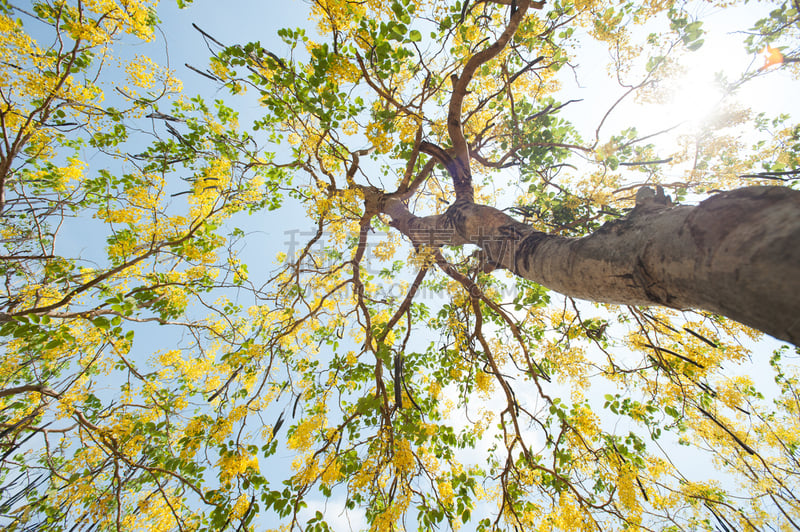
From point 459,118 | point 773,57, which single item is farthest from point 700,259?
point 773,57

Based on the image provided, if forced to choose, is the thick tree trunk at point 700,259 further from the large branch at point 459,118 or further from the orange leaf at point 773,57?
the orange leaf at point 773,57

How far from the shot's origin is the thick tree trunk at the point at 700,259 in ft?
2.12

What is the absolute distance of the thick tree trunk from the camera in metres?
0.65

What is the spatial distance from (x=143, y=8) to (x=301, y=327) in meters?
4.95

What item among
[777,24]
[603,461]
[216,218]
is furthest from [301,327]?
[777,24]

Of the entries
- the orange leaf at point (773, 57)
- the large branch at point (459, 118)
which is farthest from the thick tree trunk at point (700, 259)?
the orange leaf at point (773, 57)

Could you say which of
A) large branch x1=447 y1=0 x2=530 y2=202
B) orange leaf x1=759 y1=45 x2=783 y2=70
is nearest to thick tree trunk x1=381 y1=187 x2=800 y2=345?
large branch x1=447 y1=0 x2=530 y2=202

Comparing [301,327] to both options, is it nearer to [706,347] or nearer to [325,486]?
[325,486]

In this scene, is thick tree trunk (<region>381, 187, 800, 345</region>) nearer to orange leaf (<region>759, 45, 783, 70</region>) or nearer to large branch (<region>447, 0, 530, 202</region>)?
large branch (<region>447, 0, 530, 202</region>)

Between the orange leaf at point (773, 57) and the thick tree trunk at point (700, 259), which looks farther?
the orange leaf at point (773, 57)

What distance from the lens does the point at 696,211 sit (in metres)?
0.93

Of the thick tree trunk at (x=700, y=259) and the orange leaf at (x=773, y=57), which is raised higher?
the orange leaf at (x=773, y=57)

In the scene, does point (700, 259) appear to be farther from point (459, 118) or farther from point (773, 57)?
point (773, 57)

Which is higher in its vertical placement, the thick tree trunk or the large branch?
the large branch
